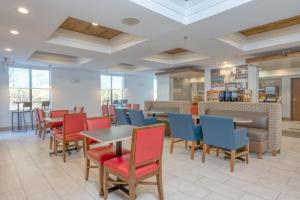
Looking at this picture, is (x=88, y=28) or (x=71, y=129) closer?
(x=71, y=129)

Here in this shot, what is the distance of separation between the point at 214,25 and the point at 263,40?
2.43 m

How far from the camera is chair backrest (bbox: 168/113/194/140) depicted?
3.91 meters

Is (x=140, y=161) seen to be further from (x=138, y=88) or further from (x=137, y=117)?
(x=138, y=88)

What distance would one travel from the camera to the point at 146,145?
2127 mm

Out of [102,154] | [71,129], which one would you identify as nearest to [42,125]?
[71,129]

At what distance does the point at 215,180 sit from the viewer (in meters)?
2.94

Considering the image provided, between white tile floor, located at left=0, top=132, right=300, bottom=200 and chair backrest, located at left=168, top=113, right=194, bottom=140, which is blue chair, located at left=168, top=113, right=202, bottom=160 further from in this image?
white tile floor, located at left=0, top=132, right=300, bottom=200

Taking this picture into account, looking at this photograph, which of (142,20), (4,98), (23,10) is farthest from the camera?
(4,98)

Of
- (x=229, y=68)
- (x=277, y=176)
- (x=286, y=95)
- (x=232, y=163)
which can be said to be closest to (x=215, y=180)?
(x=232, y=163)

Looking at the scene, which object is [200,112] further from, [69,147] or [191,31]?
[69,147]

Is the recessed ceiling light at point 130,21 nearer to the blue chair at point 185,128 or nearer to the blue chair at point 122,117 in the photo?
the blue chair at point 185,128

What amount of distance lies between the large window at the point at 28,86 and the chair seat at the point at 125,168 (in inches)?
297

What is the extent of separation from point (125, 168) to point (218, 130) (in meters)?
2.01

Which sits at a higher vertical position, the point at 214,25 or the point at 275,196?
the point at 214,25
